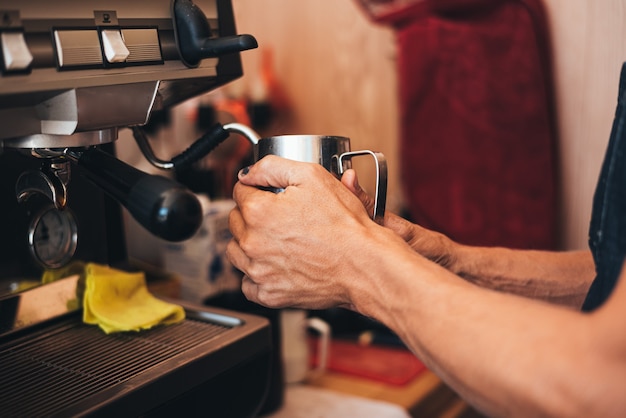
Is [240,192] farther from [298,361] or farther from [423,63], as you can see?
[423,63]

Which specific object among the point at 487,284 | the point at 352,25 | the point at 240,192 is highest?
the point at 352,25

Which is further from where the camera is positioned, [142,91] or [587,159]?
[587,159]

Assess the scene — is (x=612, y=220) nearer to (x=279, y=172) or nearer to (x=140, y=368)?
(x=279, y=172)

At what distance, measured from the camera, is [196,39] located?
23.8 inches

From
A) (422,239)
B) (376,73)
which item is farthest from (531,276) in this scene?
(376,73)

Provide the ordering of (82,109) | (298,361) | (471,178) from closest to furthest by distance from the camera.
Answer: (82,109)
(298,361)
(471,178)

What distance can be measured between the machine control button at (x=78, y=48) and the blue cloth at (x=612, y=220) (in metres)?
0.47

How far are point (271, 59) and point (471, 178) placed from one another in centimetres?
64

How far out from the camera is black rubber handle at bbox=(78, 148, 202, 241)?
52 cm

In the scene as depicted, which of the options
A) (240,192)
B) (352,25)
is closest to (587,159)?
(352,25)

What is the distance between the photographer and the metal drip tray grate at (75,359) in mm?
563

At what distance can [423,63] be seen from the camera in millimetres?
1166

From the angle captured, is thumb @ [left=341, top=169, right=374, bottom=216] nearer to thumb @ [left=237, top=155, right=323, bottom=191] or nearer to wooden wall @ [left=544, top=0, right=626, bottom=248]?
thumb @ [left=237, top=155, right=323, bottom=191]

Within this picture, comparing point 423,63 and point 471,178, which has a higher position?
point 423,63
